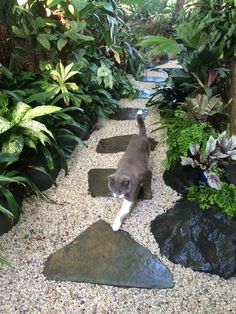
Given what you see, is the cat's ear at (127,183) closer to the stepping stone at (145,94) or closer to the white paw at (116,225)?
the white paw at (116,225)

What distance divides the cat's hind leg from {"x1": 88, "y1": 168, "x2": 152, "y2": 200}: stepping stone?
0.32m

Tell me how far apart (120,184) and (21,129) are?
943mm

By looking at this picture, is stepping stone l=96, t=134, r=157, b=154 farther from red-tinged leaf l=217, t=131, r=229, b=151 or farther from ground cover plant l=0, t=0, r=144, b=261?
red-tinged leaf l=217, t=131, r=229, b=151

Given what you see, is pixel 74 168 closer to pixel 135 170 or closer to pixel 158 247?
pixel 135 170

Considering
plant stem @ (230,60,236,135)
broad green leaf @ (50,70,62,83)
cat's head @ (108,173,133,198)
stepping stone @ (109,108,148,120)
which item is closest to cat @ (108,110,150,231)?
cat's head @ (108,173,133,198)

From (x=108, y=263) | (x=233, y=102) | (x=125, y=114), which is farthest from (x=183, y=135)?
(x=125, y=114)

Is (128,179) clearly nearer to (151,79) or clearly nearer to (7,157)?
(7,157)

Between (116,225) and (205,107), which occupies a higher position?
(205,107)

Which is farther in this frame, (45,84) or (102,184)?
(45,84)

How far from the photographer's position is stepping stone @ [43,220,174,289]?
2.02 metres

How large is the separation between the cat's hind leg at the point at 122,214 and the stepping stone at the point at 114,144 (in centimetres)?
114

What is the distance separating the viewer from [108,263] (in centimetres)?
214

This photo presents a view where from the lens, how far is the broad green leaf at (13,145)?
7.65ft

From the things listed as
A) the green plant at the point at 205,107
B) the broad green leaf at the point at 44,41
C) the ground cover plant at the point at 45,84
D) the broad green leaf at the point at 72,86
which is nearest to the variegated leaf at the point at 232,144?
the green plant at the point at 205,107
